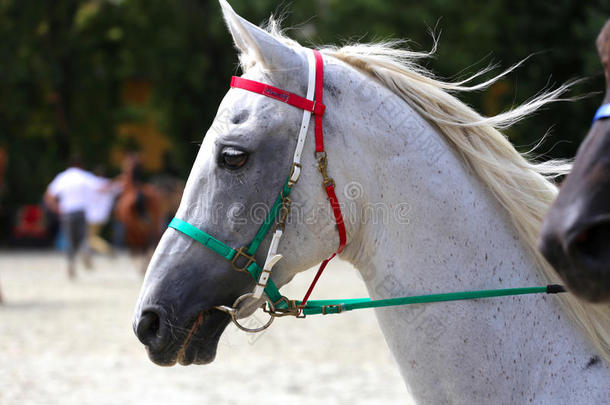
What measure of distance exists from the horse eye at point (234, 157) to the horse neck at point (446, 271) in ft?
1.08

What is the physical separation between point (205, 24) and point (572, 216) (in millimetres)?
24859

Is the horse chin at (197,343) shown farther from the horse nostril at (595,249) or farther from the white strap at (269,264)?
the horse nostril at (595,249)

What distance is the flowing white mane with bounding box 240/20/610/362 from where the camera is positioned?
2354 mm

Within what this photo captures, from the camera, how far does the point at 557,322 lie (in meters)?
2.29

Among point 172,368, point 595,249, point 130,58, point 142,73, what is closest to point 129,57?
point 130,58

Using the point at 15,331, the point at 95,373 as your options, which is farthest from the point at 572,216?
the point at 15,331

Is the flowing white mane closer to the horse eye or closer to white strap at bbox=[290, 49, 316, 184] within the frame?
white strap at bbox=[290, 49, 316, 184]

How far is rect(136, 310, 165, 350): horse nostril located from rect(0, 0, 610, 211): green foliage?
20854mm

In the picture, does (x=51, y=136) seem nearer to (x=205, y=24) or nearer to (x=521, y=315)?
(x=205, y=24)

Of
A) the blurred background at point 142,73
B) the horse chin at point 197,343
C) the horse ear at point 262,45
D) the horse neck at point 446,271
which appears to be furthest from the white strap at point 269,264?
the blurred background at point 142,73

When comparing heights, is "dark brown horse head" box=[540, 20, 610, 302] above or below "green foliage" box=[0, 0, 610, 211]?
above

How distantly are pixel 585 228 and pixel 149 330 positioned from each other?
1.36 metres

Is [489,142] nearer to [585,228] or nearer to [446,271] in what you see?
[446,271]

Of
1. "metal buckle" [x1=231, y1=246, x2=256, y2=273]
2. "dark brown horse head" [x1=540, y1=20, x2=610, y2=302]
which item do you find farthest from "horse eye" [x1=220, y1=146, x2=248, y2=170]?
"dark brown horse head" [x1=540, y1=20, x2=610, y2=302]
